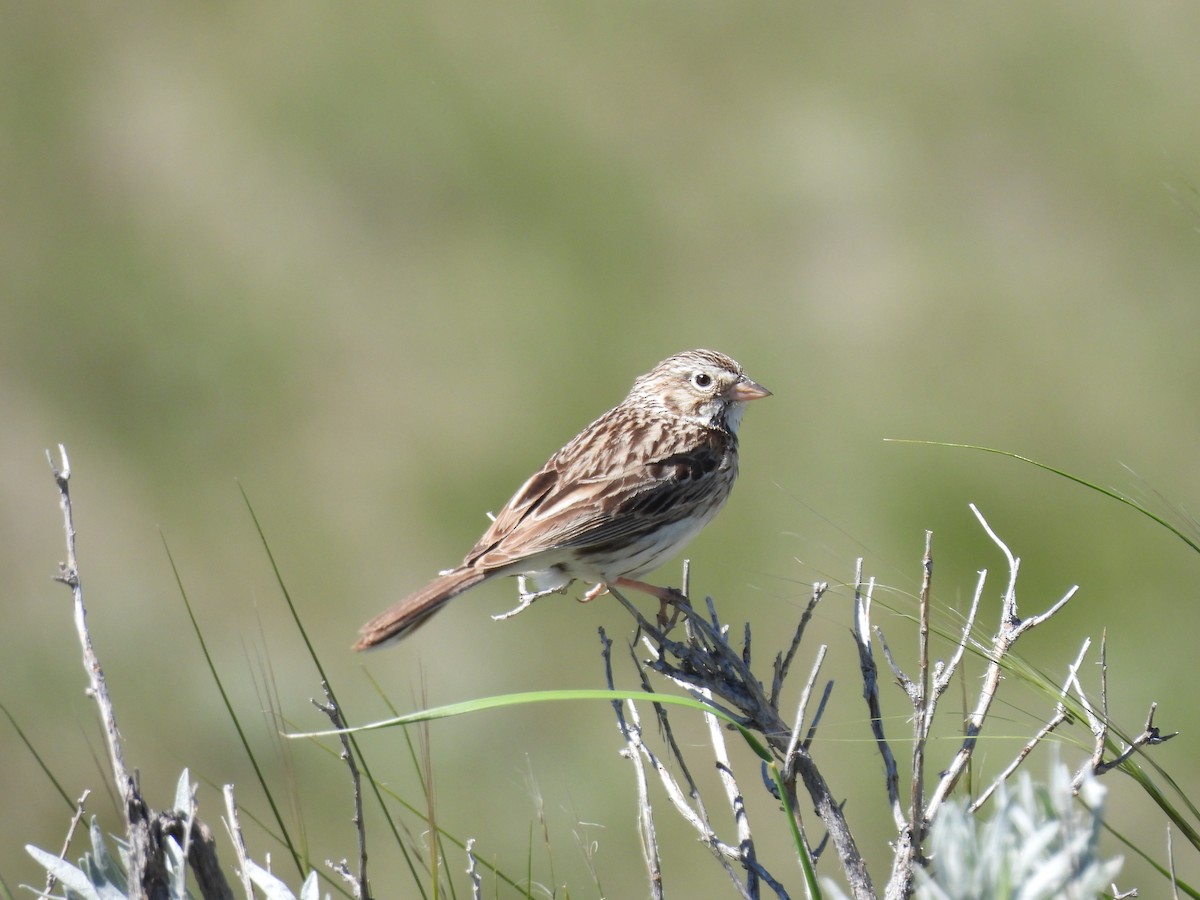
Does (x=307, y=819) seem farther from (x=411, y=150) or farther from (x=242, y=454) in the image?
(x=411, y=150)

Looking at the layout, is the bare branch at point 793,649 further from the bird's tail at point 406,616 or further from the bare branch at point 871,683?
the bird's tail at point 406,616

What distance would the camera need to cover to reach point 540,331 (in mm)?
11148

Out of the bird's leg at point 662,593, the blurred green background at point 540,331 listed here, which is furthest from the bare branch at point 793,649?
the blurred green background at point 540,331

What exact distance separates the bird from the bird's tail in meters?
0.03

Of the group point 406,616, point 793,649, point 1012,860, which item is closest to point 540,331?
point 406,616

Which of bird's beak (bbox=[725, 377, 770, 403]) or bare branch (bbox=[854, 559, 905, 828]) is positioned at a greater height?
bird's beak (bbox=[725, 377, 770, 403])

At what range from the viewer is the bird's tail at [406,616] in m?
4.13

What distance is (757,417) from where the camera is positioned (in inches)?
420

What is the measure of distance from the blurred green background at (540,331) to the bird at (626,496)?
11.2ft

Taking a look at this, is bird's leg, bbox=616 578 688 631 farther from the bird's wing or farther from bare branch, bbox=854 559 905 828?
bare branch, bbox=854 559 905 828

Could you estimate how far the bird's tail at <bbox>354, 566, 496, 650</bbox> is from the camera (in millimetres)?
4133

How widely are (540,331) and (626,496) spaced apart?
19.6 feet

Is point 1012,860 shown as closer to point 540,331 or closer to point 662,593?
point 662,593

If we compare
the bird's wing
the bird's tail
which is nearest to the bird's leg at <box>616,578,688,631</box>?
the bird's wing
